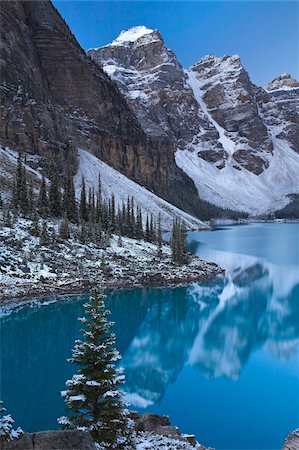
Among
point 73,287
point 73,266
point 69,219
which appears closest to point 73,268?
point 73,266

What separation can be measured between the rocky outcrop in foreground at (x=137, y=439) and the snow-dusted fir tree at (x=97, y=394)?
2.51ft

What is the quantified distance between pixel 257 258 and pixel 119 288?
1350 inches

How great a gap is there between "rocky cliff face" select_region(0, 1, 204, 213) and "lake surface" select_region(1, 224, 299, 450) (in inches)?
2575

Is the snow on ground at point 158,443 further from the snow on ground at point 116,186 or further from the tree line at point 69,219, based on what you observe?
the snow on ground at point 116,186

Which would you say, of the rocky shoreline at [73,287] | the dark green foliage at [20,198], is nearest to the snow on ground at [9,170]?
the dark green foliage at [20,198]

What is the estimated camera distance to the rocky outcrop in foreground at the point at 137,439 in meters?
7.21

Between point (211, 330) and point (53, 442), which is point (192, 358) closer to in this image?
point (211, 330)

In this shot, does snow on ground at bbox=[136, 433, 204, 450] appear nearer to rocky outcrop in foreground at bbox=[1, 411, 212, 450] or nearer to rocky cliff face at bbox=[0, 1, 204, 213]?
rocky outcrop in foreground at bbox=[1, 411, 212, 450]

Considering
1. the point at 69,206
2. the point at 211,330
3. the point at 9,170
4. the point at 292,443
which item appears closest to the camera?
the point at 292,443

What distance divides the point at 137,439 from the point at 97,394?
170cm

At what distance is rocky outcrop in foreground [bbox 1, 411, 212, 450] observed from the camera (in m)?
7.21

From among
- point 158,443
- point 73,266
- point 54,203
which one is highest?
point 54,203

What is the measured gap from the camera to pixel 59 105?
12256 cm

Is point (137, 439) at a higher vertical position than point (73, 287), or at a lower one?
lower
